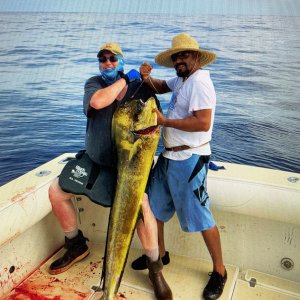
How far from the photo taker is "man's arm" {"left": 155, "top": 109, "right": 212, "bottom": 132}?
83.7 inches

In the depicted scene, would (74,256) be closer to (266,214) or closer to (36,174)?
(36,174)

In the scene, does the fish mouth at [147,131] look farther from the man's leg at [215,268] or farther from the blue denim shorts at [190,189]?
the man's leg at [215,268]

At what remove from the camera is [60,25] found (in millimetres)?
28859

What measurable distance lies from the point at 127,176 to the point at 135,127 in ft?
1.03

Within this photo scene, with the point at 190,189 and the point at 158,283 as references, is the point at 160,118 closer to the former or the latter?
the point at 190,189

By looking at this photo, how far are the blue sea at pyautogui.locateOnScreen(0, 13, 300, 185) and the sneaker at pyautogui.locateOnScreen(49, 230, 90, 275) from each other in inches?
224

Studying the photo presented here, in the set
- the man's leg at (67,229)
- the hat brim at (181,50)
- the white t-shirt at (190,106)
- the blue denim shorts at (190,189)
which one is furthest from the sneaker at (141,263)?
the hat brim at (181,50)

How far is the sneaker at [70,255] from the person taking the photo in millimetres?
2795

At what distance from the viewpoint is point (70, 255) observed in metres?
2.85

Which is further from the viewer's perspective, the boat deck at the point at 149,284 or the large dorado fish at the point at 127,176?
the boat deck at the point at 149,284

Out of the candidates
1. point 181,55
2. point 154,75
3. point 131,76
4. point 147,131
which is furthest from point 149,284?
point 154,75

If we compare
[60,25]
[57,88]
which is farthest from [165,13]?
[57,88]

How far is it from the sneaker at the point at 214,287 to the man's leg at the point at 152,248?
250 mm

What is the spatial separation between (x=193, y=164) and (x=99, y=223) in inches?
49.2
